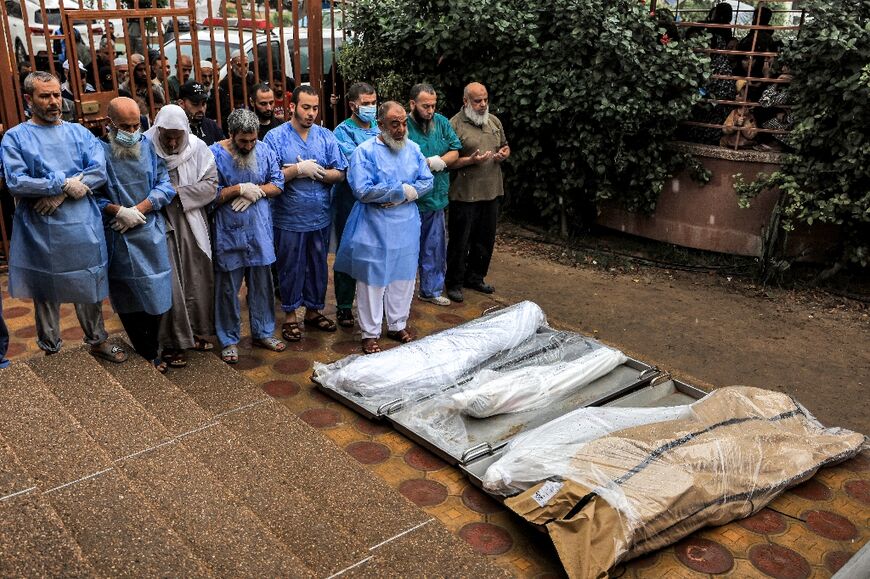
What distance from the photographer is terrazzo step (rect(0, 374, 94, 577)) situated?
2502 millimetres

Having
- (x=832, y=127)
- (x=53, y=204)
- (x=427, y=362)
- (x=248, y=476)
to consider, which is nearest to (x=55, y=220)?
(x=53, y=204)

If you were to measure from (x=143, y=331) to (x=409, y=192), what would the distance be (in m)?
1.80

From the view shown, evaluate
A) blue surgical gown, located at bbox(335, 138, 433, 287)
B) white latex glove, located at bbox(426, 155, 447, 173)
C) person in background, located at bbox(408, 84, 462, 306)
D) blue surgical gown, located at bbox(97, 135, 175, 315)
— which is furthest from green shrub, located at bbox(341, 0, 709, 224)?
blue surgical gown, located at bbox(97, 135, 175, 315)

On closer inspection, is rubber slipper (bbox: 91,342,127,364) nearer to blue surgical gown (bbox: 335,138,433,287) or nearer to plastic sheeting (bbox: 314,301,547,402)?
plastic sheeting (bbox: 314,301,547,402)

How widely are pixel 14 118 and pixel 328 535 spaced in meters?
4.40

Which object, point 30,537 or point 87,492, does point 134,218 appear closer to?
point 87,492

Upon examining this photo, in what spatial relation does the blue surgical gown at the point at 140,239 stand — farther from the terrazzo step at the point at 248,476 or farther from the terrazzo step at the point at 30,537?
the terrazzo step at the point at 30,537

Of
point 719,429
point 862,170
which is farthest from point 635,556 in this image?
point 862,170

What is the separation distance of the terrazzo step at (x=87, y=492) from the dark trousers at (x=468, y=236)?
10.5 ft

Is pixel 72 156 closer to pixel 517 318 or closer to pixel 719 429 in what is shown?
pixel 517 318

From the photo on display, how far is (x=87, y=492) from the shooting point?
2.99 meters

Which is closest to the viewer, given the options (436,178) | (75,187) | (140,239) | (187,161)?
(75,187)

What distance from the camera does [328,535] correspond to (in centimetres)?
302

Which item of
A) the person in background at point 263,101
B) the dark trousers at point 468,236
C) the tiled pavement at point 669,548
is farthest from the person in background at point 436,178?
the tiled pavement at point 669,548
